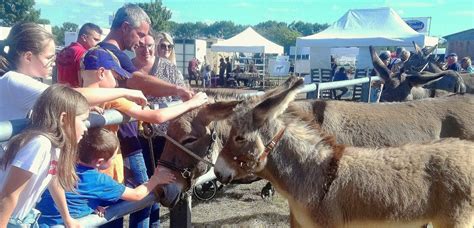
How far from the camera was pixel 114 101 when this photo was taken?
119 inches

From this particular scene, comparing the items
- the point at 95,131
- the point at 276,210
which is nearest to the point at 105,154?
the point at 95,131

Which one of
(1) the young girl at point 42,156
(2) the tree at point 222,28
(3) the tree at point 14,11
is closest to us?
(1) the young girl at point 42,156

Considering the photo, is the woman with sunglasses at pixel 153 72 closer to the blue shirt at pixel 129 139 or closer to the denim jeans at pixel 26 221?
the blue shirt at pixel 129 139

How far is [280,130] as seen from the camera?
303 centimetres

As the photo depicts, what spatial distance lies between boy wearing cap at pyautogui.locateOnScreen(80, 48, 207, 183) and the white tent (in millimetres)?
29283

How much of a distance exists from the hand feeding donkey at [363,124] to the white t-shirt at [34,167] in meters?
1.29

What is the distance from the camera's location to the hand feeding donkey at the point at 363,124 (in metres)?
3.42

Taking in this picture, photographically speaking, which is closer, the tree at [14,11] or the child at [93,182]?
the child at [93,182]

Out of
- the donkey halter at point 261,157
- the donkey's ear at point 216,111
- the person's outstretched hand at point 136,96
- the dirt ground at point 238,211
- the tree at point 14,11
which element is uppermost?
the tree at point 14,11

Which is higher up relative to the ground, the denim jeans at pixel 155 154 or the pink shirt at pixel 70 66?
the pink shirt at pixel 70 66

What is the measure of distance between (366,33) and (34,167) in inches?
804

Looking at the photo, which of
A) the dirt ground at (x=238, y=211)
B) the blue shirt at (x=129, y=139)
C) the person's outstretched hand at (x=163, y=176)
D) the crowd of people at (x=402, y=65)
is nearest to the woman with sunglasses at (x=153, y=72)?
the blue shirt at (x=129, y=139)

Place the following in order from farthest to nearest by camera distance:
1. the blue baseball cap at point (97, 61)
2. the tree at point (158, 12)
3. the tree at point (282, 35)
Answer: the tree at point (282, 35)
the tree at point (158, 12)
the blue baseball cap at point (97, 61)

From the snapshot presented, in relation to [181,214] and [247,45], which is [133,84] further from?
[247,45]
